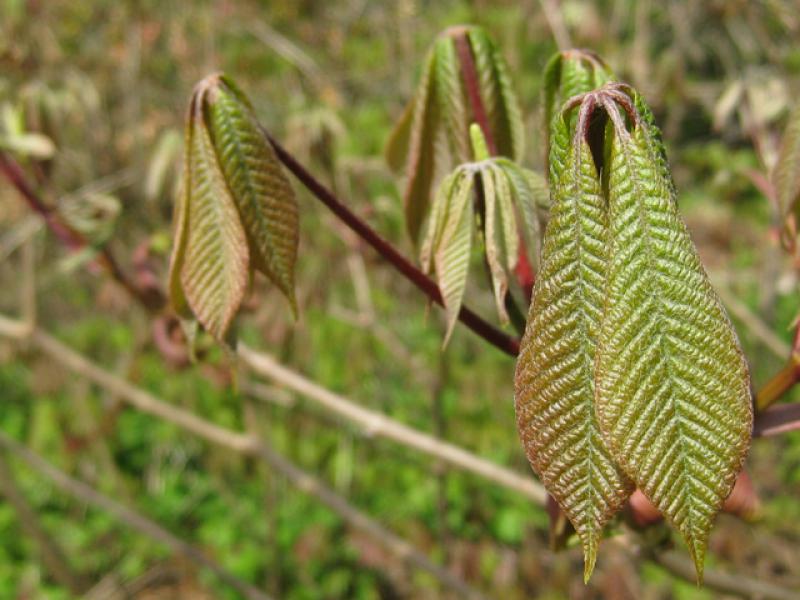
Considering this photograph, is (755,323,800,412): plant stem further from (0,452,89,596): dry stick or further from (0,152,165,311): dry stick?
(0,452,89,596): dry stick

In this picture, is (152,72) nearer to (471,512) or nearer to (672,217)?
(471,512)

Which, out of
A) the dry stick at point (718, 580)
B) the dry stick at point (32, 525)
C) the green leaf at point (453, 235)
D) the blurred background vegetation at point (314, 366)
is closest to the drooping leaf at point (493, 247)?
the green leaf at point (453, 235)

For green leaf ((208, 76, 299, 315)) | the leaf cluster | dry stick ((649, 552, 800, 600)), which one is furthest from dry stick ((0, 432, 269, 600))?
the leaf cluster

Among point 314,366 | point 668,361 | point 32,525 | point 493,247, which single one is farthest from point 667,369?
point 314,366

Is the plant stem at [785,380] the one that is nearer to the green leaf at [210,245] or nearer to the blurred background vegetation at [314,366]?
the green leaf at [210,245]

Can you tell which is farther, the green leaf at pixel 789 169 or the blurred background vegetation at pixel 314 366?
the blurred background vegetation at pixel 314 366
